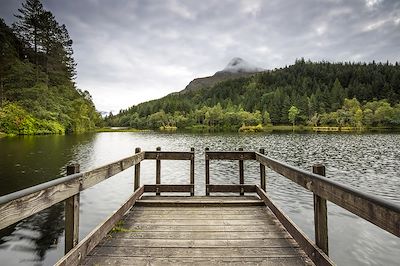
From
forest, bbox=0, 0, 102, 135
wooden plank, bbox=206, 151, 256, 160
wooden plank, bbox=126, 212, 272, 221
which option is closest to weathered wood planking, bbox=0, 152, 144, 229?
wooden plank, bbox=126, 212, 272, 221

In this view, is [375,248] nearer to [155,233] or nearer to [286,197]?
[286,197]

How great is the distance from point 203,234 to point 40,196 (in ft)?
9.78

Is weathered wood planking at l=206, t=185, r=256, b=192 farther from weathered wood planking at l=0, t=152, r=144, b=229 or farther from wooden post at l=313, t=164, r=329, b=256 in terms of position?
wooden post at l=313, t=164, r=329, b=256

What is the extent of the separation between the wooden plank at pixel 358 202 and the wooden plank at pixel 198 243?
1.17 metres

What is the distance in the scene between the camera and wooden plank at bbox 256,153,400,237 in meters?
1.91

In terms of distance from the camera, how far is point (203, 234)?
4.73 m

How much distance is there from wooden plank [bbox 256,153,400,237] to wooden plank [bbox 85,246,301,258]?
3.74 feet

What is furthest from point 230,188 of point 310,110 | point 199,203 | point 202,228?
point 310,110

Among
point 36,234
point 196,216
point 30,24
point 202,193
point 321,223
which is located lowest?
point 202,193

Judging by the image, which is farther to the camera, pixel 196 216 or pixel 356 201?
pixel 196 216

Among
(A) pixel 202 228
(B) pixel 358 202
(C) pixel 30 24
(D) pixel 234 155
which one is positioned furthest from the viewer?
(C) pixel 30 24

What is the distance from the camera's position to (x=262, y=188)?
7.07m

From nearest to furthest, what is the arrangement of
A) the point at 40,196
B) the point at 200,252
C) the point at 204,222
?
the point at 40,196 < the point at 200,252 < the point at 204,222

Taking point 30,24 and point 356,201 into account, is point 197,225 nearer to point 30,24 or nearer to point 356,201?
point 356,201
